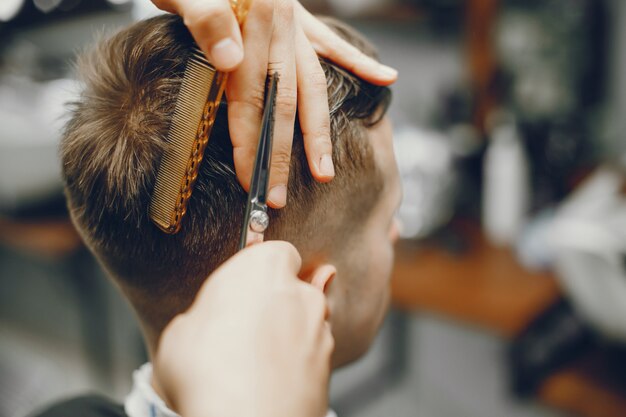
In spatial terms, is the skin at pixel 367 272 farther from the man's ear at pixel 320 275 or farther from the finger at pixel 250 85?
the finger at pixel 250 85

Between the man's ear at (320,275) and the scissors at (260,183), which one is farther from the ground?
the scissors at (260,183)

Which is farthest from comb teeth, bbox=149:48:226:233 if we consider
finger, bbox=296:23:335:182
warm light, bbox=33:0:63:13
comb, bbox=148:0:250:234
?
warm light, bbox=33:0:63:13

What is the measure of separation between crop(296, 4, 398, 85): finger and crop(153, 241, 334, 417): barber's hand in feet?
1.12

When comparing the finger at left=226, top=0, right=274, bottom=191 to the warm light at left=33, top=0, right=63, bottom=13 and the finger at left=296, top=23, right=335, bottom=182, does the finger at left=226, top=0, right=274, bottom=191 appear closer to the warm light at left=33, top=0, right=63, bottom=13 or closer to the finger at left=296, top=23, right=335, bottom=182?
the finger at left=296, top=23, right=335, bottom=182

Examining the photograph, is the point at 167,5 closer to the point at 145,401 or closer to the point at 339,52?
the point at 339,52

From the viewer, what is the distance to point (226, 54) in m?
0.54

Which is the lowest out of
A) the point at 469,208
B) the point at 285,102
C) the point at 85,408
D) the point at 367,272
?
the point at 469,208

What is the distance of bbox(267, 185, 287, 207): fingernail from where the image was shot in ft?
2.05

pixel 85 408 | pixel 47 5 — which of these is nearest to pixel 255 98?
pixel 85 408

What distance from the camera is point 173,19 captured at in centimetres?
67

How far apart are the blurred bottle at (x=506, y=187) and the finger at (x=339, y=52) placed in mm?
1115

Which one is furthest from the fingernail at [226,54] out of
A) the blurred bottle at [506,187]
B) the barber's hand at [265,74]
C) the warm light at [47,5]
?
the warm light at [47,5]

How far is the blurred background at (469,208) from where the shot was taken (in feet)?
4.51

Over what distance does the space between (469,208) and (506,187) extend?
0.75 feet
